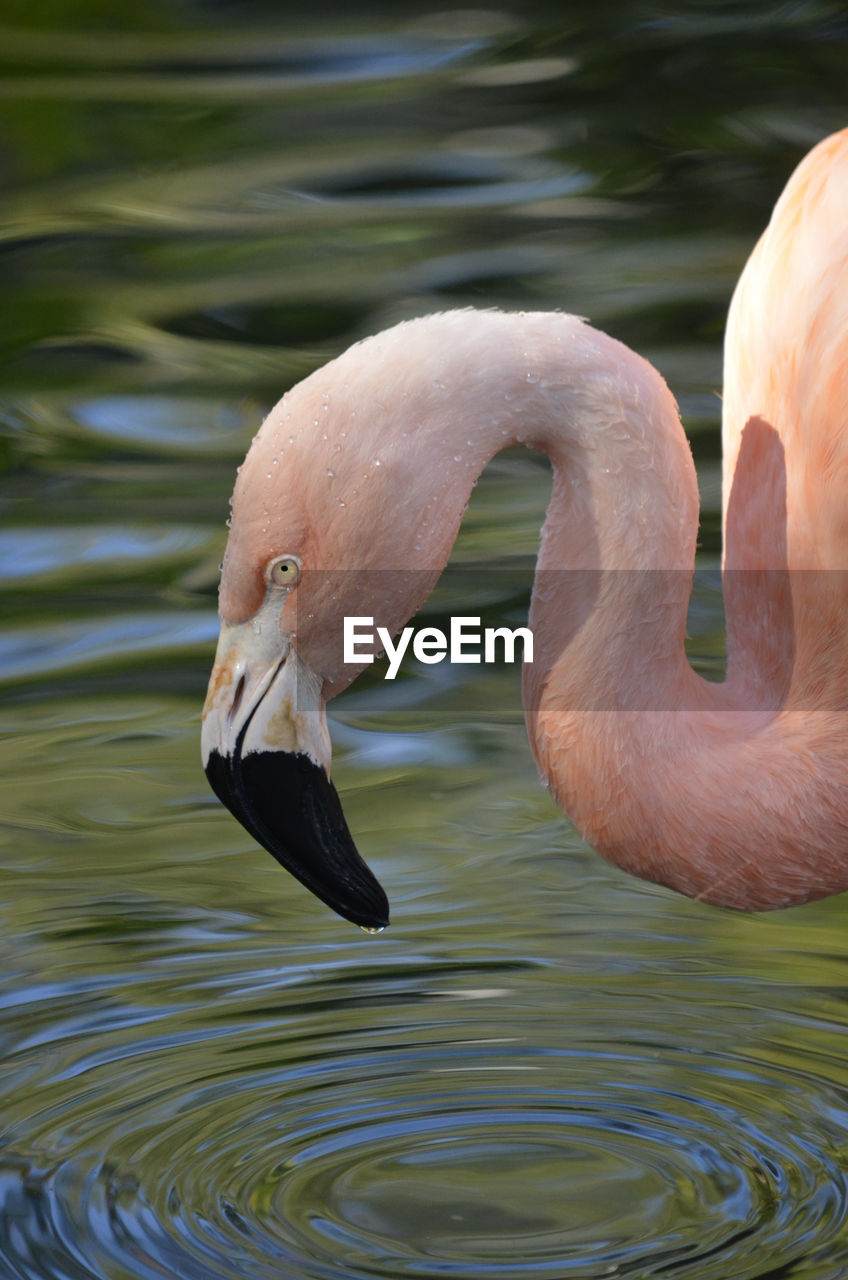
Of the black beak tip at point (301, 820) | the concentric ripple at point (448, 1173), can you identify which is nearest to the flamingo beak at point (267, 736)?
the black beak tip at point (301, 820)

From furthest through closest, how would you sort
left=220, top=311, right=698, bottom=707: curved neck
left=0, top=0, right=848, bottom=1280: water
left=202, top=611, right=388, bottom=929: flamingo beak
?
left=0, top=0, right=848, bottom=1280: water < left=202, top=611, right=388, bottom=929: flamingo beak < left=220, top=311, right=698, bottom=707: curved neck

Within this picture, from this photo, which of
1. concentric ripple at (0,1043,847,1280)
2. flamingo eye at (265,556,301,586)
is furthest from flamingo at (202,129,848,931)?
concentric ripple at (0,1043,847,1280)

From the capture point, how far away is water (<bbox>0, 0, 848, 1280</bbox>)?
3.10 metres

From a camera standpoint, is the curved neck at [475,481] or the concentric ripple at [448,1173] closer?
the curved neck at [475,481]

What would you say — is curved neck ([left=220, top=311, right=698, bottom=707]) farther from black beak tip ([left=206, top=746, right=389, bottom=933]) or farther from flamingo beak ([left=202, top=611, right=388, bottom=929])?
black beak tip ([left=206, top=746, right=389, bottom=933])

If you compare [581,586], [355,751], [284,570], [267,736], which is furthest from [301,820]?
[355,751]

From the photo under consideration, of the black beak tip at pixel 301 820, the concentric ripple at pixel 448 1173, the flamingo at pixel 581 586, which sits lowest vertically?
the concentric ripple at pixel 448 1173

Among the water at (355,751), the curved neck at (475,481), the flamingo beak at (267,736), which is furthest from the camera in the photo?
the water at (355,751)

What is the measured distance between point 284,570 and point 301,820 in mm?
367

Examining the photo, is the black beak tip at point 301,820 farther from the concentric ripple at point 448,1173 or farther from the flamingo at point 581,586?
the concentric ripple at point 448,1173

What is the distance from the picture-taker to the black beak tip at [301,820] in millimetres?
2932

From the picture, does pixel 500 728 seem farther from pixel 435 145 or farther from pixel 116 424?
pixel 435 145

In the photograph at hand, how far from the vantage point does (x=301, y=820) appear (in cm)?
299

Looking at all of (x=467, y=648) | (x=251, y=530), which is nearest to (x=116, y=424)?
(x=467, y=648)
